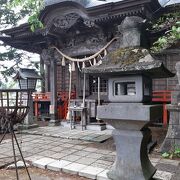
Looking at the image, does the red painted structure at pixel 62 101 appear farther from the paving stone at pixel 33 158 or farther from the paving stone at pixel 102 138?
the paving stone at pixel 33 158

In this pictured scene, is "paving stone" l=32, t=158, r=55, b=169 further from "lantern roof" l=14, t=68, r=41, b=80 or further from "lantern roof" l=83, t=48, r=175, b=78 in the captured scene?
"lantern roof" l=14, t=68, r=41, b=80

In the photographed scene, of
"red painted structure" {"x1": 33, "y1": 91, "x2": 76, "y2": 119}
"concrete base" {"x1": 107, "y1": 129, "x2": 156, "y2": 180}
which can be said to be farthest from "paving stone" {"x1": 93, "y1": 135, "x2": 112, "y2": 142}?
"red painted structure" {"x1": 33, "y1": 91, "x2": 76, "y2": 119}

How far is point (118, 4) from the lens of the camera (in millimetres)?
7492

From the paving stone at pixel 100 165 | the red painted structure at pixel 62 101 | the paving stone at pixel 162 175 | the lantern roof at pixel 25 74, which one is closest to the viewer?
the paving stone at pixel 162 175

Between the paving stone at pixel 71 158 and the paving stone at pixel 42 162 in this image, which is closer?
the paving stone at pixel 42 162

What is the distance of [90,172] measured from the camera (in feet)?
15.5

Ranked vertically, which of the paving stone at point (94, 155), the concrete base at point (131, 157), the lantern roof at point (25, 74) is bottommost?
the paving stone at point (94, 155)

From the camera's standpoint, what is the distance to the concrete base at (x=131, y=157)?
4.02 meters

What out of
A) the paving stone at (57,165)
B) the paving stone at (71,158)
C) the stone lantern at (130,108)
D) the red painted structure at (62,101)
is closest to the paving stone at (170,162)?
the stone lantern at (130,108)

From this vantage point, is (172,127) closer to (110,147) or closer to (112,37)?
(110,147)

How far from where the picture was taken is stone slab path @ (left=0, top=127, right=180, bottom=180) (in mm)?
4781

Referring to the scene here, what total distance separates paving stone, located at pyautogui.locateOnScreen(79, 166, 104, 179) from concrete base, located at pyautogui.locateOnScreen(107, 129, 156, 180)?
446mm

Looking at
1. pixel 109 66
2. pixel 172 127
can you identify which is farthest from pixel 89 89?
pixel 109 66

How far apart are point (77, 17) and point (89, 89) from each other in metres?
4.13
